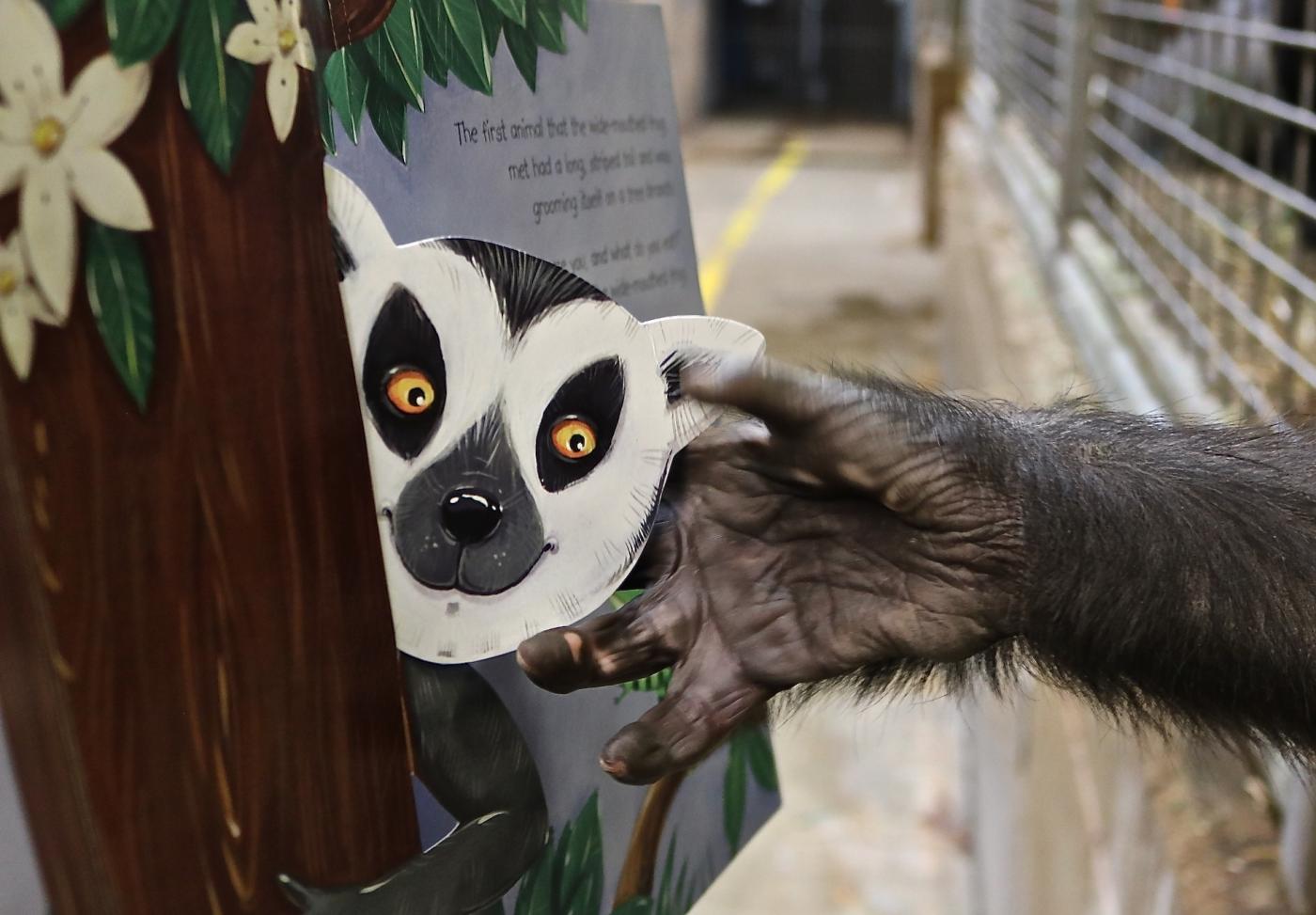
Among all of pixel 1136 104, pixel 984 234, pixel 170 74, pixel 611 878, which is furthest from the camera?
pixel 984 234

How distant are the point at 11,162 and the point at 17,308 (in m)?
0.04

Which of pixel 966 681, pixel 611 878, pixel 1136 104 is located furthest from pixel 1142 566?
pixel 1136 104

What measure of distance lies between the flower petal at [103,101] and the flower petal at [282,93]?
0.04 metres

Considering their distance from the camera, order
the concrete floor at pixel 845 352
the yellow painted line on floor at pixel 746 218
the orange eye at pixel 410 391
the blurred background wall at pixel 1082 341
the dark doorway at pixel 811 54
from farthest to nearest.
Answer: the dark doorway at pixel 811 54 < the yellow painted line on floor at pixel 746 218 < the concrete floor at pixel 845 352 < the blurred background wall at pixel 1082 341 < the orange eye at pixel 410 391

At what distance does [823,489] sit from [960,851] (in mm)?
1501

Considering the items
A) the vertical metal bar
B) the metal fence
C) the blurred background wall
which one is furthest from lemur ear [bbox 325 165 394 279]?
the vertical metal bar

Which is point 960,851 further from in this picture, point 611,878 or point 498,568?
point 498,568

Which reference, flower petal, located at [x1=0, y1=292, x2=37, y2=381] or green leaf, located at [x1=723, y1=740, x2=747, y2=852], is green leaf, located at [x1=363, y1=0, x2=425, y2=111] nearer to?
flower petal, located at [x1=0, y1=292, x2=37, y2=381]

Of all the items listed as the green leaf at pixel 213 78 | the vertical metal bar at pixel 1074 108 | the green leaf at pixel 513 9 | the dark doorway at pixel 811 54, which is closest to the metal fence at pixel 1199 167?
the vertical metal bar at pixel 1074 108

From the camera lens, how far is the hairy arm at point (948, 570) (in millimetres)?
483

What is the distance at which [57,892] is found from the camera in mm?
348

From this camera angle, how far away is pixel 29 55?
0.31m

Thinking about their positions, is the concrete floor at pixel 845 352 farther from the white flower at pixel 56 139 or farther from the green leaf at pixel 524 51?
the white flower at pixel 56 139

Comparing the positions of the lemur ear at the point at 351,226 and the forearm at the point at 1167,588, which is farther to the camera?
the forearm at the point at 1167,588
